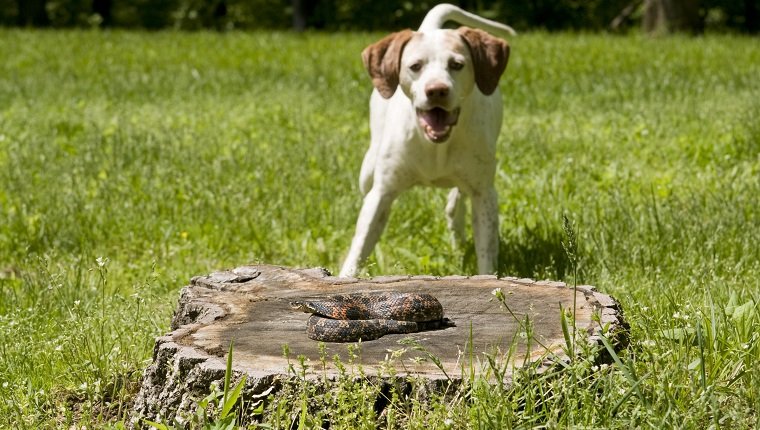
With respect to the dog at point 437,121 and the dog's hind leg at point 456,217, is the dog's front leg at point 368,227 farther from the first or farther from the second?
the dog's hind leg at point 456,217

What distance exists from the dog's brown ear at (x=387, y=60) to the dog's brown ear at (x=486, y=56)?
0.29 metres

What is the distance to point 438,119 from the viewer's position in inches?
198

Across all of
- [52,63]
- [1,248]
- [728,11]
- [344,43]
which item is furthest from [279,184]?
[728,11]

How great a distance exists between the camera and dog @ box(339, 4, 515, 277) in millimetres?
5020

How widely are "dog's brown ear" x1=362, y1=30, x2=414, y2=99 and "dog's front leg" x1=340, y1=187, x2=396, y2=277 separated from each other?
0.54 metres

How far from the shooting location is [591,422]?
9.89ft

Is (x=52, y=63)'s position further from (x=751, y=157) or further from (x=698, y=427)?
(x=698, y=427)

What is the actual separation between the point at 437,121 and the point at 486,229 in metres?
0.75

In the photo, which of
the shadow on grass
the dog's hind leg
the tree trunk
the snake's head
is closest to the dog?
the shadow on grass

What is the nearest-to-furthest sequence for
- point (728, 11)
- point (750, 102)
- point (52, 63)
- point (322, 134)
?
point (322, 134)
point (750, 102)
point (52, 63)
point (728, 11)

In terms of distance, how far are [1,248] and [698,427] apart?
4.56m

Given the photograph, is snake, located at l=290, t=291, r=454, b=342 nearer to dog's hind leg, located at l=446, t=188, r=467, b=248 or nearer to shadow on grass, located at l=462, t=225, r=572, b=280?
shadow on grass, located at l=462, t=225, r=572, b=280

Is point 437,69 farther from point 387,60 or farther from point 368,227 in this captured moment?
point 368,227

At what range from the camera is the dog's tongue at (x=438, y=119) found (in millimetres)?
5012
